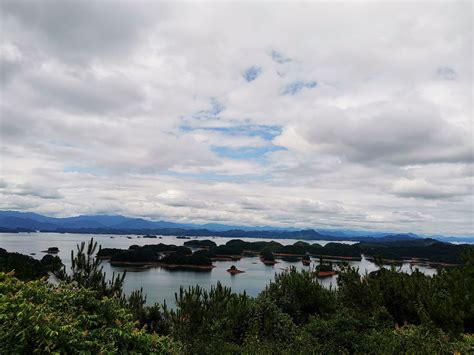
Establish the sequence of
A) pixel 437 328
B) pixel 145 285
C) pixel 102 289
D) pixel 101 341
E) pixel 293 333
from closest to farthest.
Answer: pixel 101 341, pixel 437 328, pixel 293 333, pixel 102 289, pixel 145 285

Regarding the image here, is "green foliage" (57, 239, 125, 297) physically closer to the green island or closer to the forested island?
the green island

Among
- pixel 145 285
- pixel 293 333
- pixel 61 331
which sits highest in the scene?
pixel 61 331

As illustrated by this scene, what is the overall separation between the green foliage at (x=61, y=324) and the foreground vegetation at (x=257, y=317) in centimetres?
2

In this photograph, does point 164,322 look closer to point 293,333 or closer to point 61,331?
point 293,333

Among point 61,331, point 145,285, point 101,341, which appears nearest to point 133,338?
point 101,341

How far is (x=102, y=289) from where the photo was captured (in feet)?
66.2

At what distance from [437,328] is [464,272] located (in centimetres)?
949

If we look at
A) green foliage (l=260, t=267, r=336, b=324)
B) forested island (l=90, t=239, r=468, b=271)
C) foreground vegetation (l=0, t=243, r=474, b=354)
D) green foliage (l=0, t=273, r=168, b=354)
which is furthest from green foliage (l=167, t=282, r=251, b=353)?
forested island (l=90, t=239, r=468, b=271)

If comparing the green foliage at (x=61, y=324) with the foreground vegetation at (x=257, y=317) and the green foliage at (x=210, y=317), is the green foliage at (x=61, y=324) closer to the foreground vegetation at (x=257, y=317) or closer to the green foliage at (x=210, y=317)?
the foreground vegetation at (x=257, y=317)

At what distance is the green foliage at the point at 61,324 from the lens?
22.7 ft

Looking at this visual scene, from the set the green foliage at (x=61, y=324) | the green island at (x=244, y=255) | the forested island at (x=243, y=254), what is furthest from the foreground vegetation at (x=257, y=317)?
the forested island at (x=243, y=254)

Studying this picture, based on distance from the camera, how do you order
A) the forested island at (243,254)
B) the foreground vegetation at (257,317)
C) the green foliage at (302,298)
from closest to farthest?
the foreground vegetation at (257,317)
the green foliage at (302,298)
the forested island at (243,254)

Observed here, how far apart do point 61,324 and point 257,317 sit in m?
11.9

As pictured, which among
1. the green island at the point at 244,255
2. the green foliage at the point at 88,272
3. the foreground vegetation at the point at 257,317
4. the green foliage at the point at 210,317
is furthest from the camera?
the green island at the point at 244,255
